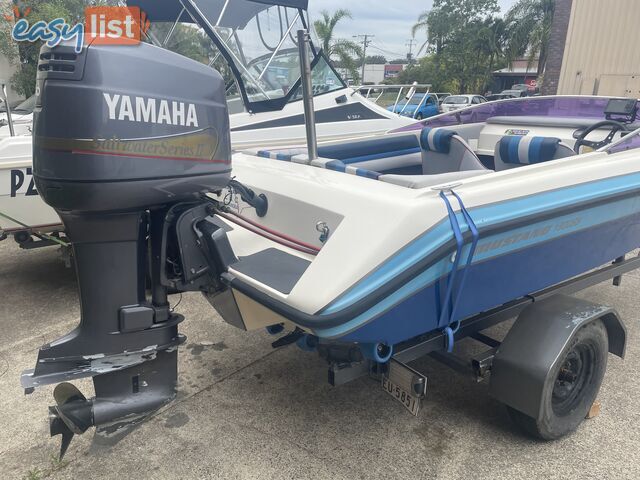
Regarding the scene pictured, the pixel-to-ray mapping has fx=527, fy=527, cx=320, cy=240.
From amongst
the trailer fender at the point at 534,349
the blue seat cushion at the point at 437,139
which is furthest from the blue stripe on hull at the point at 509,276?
the blue seat cushion at the point at 437,139

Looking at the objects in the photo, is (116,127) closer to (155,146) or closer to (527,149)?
Result: (155,146)

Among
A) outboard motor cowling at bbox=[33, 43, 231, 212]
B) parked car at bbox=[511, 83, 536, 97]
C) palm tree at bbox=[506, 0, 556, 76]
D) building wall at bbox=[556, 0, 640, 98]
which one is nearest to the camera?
outboard motor cowling at bbox=[33, 43, 231, 212]

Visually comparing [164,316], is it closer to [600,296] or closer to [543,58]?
[600,296]

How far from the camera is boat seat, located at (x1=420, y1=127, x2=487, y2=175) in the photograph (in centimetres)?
320

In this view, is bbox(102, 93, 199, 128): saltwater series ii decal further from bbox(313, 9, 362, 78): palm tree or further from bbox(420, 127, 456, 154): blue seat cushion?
bbox(313, 9, 362, 78): palm tree

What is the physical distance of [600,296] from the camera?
161 inches

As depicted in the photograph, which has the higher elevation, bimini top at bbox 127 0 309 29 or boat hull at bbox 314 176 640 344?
bimini top at bbox 127 0 309 29

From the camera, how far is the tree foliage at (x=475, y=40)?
31078 millimetres

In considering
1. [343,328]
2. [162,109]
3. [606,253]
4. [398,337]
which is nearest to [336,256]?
[343,328]

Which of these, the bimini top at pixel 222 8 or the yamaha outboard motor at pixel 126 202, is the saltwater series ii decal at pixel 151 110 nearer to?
the yamaha outboard motor at pixel 126 202

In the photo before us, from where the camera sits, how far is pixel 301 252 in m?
2.23

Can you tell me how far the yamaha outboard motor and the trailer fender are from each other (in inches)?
50.9

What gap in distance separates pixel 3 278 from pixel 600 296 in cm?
489

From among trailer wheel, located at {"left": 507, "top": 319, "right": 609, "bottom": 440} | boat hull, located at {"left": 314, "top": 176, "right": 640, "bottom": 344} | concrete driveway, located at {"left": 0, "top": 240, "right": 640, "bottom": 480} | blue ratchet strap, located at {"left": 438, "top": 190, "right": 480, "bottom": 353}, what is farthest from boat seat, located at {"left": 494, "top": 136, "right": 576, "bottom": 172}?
blue ratchet strap, located at {"left": 438, "top": 190, "right": 480, "bottom": 353}
